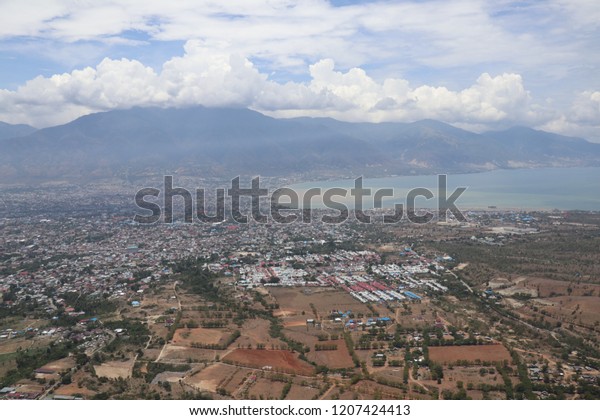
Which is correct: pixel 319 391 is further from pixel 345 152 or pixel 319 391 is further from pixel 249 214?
pixel 345 152

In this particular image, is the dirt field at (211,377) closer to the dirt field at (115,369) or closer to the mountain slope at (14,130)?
the dirt field at (115,369)

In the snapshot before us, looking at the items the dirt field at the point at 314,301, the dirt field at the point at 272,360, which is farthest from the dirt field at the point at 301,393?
the dirt field at the point at 314,301

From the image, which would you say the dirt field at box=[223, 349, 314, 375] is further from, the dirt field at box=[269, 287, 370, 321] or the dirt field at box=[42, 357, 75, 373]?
the dirt field at box=[42, 357, 75, 373]

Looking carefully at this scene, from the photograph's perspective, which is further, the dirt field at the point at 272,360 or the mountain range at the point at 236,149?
the mountain range at the point at 236,149

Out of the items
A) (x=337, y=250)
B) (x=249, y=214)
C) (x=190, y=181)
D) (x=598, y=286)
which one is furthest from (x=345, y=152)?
(x=598, y=286)

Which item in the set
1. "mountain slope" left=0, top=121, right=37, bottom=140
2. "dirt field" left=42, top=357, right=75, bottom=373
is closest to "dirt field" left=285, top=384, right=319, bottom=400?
"dirt field" left=42, top=357, right=75, bottom=373

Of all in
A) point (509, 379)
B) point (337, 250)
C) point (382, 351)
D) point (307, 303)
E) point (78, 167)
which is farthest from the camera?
point (78, 167)
